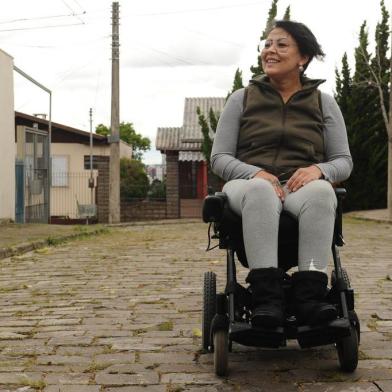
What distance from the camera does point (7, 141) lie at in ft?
57.1

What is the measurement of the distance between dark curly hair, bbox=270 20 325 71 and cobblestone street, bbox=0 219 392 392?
1563 mm

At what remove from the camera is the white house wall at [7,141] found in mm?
16906

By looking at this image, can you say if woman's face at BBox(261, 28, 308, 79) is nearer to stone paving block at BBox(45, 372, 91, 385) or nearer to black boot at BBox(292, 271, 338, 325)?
black boot at BBox(292, 271, 338, 325)

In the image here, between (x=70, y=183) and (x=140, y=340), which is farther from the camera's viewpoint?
(x=70, y=183)

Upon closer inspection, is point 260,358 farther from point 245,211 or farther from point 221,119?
point 221,119

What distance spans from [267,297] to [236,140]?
101 centimetres

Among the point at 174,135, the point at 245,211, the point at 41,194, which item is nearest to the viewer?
the point at 245,211

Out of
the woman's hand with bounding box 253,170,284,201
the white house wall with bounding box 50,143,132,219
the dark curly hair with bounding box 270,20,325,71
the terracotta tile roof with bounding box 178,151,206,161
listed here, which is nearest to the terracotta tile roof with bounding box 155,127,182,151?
the terracotta tile roof with bounding box 178,151,206,161

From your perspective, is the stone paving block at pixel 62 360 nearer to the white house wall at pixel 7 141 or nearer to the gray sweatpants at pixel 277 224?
the gray sweatpants at pixel 277 224

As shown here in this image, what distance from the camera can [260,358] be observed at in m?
3.65

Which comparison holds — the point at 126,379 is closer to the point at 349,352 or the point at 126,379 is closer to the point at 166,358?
the point at 166,358

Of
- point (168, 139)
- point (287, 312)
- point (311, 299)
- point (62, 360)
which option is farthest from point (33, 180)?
point (311, 299)

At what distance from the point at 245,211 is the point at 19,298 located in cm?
328

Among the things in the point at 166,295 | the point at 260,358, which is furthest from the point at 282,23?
the point at 166,295
